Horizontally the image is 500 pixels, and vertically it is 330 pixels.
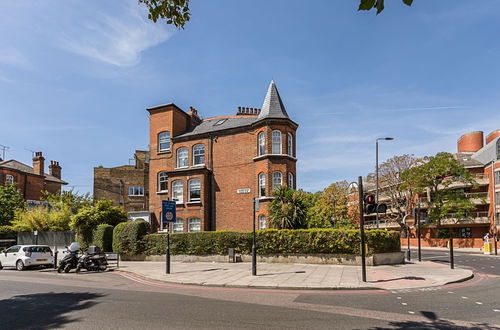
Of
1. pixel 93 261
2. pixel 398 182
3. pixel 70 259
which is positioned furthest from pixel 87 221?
pixel 398 182

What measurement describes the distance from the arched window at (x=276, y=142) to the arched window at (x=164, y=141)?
34.4ft

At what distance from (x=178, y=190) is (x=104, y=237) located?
301 inches

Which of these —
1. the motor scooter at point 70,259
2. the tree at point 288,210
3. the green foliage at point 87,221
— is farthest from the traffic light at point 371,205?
the green foliage at point 87,221

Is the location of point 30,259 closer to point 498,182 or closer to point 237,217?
point 237,217

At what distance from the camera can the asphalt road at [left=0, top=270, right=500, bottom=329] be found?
762 cm

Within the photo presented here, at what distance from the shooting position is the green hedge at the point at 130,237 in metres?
23.7

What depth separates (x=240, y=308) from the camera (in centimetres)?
916

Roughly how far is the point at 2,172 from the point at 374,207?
157 feet

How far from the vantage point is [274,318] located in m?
8.08

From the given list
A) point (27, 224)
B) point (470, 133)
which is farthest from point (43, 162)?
point (470, 133)

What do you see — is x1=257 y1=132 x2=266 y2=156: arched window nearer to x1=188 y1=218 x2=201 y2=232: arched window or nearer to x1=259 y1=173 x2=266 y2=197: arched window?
x1=259 y1=173 x2=266 y2=197: arched window

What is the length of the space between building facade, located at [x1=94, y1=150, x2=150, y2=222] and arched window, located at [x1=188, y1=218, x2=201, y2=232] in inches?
649

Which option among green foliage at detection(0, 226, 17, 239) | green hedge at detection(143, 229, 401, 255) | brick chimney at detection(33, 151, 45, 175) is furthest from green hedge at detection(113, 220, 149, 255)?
brick chimney at detection(33, 151, 45, 175)

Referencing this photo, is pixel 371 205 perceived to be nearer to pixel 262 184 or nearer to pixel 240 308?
pixel 240 308
